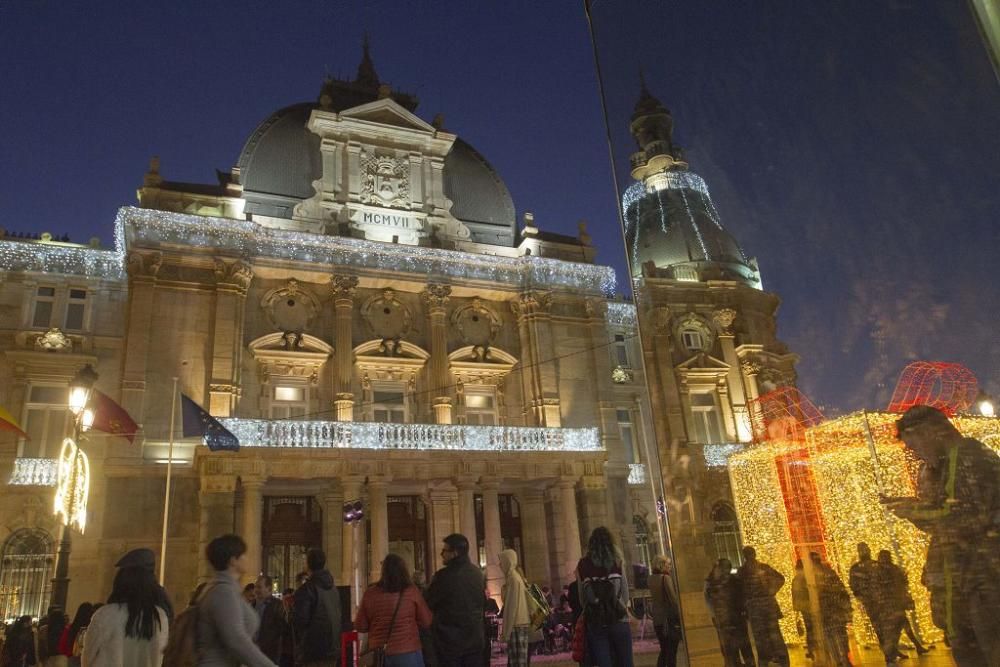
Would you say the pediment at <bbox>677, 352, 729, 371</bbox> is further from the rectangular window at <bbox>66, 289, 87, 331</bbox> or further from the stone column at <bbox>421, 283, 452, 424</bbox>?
the rectangular window at <bbox>66, 289, 87, 331</bbox>

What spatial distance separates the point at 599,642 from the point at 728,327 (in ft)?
76.7

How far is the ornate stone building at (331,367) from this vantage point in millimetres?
21016

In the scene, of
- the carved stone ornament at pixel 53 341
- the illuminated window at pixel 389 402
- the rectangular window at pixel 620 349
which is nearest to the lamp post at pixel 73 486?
A: the carved stone ornament at pixel 53 341

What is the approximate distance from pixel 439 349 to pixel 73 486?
13789 millimetres

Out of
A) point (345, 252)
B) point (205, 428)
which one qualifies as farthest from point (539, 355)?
point (205, 428)

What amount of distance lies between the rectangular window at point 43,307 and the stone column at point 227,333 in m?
5.36

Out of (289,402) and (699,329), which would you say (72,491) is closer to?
(289,402)

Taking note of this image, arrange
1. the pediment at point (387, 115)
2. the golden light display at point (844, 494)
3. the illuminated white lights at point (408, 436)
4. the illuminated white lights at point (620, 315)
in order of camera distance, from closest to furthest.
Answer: the golden light display at point (844, 494), the illuminated white lights at point (408, 436), the pediment at point (387, 115), the illuminated white lights at point (620, 315)

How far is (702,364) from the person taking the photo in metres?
29.5

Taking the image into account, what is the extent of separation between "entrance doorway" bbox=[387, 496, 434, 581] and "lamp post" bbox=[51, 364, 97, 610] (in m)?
10.3

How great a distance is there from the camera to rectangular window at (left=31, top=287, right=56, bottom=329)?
23.3m

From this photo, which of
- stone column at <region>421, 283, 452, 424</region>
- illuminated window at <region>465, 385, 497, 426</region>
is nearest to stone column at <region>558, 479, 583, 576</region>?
illuminated window at <region>465, 385, 497, 426</region>

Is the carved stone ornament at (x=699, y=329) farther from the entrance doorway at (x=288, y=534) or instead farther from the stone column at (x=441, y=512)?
the entrance doorway at (x=288, y=534)

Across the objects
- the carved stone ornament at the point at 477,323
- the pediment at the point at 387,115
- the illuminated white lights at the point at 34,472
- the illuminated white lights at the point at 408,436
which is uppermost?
the pediment at the point at 387,115
